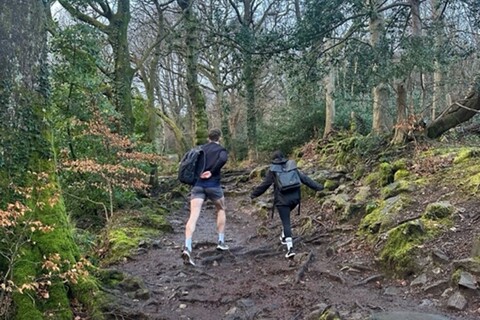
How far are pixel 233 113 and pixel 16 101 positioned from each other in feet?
76.5

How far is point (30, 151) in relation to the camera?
4621 mm

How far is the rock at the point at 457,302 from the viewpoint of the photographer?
15.2 ft

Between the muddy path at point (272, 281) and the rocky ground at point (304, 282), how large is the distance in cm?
1

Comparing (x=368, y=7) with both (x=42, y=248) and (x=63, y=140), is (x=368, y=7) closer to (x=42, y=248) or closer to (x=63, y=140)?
(x=63, y=140)

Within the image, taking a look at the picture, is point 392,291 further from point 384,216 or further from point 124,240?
point 124,240

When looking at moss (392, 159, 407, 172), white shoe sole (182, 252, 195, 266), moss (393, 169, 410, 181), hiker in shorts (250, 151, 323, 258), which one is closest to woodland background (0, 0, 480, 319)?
moss (392, 159, 407, 172)

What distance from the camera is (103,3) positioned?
13727mm

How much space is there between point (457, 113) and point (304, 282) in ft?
20.0

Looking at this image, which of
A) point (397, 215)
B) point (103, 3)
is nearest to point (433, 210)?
point (397, 215)

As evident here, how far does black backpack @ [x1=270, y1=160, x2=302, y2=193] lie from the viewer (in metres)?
7.17

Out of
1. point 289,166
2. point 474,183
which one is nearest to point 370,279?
point 289,166

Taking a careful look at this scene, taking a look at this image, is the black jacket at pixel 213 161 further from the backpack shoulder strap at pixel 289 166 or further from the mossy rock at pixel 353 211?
the mossy rock at pixel 353 211

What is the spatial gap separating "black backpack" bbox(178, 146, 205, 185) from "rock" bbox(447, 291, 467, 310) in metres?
A: 4.10

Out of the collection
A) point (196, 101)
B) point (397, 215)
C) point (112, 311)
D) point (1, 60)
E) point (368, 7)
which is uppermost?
point (368, 7)
